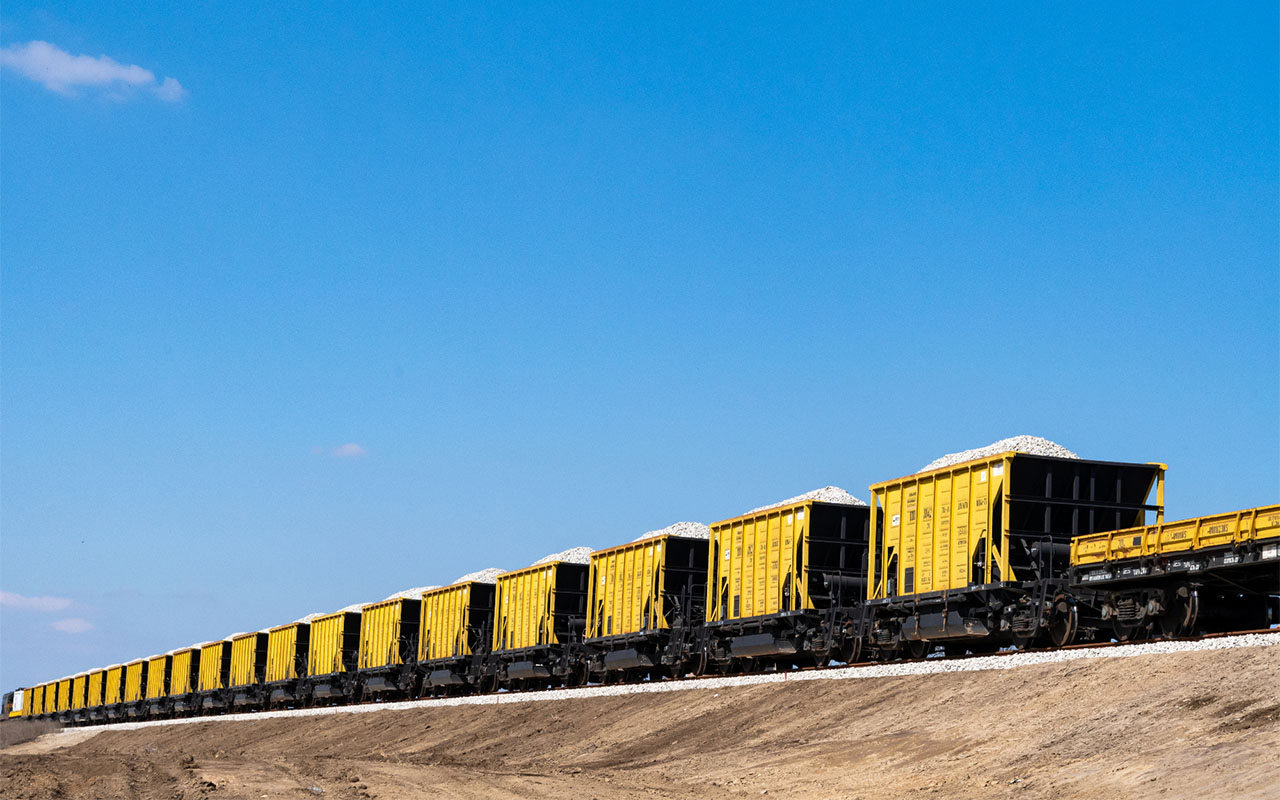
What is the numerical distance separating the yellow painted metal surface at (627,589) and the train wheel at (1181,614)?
14.6m

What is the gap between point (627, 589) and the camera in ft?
123

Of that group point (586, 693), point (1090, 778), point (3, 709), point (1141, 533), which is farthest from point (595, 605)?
point (3, 709)

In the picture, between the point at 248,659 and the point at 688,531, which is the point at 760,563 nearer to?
the point at 688,531

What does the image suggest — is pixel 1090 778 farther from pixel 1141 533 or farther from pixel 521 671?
pixel 521 671

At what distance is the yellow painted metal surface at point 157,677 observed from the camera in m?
73.1

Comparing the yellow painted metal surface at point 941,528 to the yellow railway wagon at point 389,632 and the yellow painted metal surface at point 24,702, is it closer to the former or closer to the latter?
the yellow railway wagon at point 389,632

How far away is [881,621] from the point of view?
94.5ft

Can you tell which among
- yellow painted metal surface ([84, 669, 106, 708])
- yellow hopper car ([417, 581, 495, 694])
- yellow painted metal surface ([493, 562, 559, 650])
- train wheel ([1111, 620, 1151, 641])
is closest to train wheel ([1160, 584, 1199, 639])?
train wheel ([1111, 620, 1151, 641])

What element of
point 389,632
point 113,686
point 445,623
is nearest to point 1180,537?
point 445,623

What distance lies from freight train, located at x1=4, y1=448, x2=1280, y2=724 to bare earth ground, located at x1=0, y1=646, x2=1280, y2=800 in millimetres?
1934

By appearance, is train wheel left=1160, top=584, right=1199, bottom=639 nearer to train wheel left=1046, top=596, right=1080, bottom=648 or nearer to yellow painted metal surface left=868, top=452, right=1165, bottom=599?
train wheel left=1046, top=596, right=1080, bottom=648

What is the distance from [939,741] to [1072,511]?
7490mm

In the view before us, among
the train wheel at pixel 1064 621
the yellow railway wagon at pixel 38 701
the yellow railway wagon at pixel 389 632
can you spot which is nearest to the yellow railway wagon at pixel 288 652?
the yellow railway wagon at pixel 389 632

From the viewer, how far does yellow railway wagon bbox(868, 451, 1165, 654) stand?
25.2 metres
